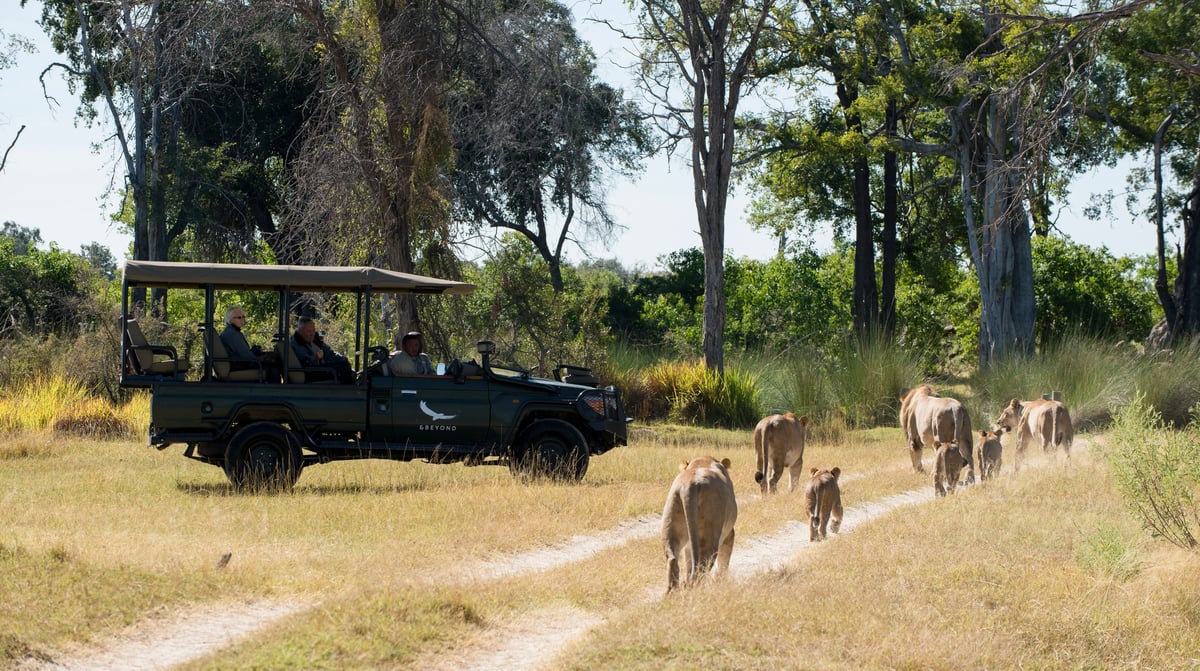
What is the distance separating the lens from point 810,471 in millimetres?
12578

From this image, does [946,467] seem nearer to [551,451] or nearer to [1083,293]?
[551,451]

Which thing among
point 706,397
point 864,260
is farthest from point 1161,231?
point 706,397

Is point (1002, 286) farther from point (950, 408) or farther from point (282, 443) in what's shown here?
point (282, 443)

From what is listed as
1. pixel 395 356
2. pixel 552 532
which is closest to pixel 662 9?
pixel 395 356

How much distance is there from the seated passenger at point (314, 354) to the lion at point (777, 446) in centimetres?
434

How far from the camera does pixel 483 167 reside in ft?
123

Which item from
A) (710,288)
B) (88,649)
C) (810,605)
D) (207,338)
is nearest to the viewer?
(88,649)

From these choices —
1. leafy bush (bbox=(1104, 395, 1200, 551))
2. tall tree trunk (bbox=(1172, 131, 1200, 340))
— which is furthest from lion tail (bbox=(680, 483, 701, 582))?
tall tree trunk (bbox=(1172, 131, 1200, 340))

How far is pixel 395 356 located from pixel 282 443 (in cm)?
149

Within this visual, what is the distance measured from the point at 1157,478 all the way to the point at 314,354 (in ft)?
27.6

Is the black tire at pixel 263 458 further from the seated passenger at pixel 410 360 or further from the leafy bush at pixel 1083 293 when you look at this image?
the leafy bush at pixel 1083 293

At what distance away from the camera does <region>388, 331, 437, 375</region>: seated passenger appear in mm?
13734

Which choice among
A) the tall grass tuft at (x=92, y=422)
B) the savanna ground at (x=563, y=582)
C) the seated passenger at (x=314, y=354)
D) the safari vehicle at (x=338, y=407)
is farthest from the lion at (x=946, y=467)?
the tall grass tuft at (x=92, y=422)

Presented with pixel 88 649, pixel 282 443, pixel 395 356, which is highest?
pixel 395 356
